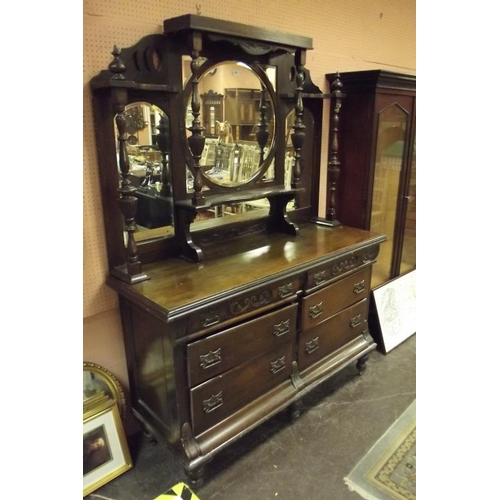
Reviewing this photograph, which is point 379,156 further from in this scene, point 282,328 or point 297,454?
point 297,454

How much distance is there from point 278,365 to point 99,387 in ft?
2.64

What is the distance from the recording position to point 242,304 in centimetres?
159

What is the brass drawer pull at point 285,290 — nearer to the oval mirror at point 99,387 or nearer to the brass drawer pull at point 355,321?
the brass drawer pull at point 355,321

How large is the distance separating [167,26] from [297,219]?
1.23 meters

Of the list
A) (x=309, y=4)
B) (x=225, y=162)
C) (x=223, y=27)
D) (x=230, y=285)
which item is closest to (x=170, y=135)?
(x=225, y=162)

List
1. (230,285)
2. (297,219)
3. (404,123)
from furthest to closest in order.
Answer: (404,123) → (297,219) → (230,285)

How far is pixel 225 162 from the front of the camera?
1.93 metres

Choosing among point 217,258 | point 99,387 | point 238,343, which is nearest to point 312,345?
point 238,343

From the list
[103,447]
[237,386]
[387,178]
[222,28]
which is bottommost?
[103,447]

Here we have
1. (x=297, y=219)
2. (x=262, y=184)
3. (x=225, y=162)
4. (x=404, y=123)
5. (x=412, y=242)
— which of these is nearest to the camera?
(x=225, y=162)

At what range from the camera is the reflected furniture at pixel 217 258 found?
59.9 inches

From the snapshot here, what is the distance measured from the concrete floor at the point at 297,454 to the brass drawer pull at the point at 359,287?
571mm

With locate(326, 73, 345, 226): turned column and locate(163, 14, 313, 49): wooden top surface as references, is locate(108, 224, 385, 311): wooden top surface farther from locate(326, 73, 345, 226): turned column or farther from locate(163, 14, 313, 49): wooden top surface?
locate(163, 14, 313, 49): wooden top surface

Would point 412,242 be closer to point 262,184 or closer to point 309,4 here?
point 262,184
